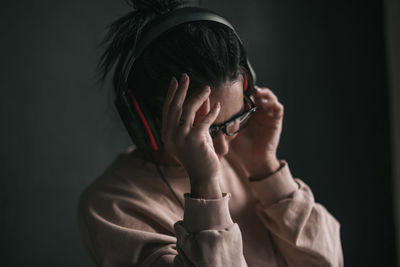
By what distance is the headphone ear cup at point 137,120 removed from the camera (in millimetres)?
743

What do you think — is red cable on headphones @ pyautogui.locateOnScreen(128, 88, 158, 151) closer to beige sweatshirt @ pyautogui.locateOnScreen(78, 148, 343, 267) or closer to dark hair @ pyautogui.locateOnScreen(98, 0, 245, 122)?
dark hair @ pyautogui.locateOnScreen(98, 0, 245, 122)

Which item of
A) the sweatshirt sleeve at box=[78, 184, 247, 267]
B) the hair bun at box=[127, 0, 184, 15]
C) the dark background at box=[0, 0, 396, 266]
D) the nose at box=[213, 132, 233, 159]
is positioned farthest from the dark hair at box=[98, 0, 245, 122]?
the dark background at box=[0, 0, 396, 266]

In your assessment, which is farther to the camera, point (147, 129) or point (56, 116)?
point (56, 116)

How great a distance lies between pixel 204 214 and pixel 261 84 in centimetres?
89

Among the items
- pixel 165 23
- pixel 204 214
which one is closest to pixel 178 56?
pixel 165 23

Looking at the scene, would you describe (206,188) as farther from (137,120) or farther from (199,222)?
(137,120)

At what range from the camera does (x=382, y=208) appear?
153 centimetres

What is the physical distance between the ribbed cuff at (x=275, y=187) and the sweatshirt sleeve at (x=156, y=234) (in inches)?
9.3

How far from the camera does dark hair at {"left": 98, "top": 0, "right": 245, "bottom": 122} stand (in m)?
0.70

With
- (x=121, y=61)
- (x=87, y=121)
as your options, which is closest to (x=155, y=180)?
(x=121, y=61)

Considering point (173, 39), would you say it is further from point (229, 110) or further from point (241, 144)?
point (241, 144)

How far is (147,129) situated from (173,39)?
20cm

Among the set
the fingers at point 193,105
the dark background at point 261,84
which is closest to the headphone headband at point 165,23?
the fingers at point 193,105

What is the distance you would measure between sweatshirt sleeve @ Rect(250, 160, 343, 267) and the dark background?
0.49m
